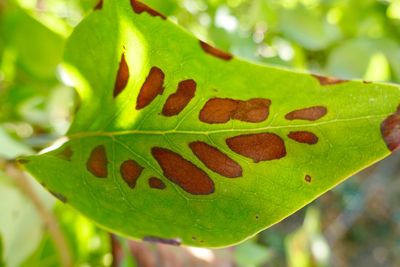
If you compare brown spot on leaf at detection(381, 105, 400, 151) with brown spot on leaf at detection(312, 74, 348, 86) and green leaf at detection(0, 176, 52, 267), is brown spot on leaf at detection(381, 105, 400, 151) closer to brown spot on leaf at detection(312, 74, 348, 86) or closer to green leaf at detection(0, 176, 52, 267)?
brown spot on leaf at detection(312, 74, 348, 86)

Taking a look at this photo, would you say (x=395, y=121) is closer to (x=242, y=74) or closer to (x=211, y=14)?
(x=242, y=74)

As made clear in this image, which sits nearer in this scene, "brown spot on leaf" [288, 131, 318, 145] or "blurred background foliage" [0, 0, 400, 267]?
"brown spot on leaf" [288, 131, 318, 145]

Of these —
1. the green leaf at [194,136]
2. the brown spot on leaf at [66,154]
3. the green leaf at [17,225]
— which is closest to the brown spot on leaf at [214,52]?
the green leaf at [194,136]

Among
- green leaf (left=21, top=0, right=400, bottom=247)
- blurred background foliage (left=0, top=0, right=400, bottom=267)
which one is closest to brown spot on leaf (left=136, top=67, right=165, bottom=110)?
green leaf (left=21, top=0, right=400, bottom=247)

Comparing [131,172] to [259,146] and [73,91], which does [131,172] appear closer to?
[259,146]

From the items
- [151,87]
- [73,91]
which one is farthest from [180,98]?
[73,91]

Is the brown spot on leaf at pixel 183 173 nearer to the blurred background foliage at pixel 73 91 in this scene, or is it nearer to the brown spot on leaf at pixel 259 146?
the brown spot on leaf at pixel 259 146

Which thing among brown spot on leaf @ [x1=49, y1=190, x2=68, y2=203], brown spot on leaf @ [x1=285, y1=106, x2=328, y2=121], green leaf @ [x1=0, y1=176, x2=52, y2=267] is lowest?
green leaf @ [x1=0, y1=176, x2=52, y2=267]
